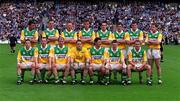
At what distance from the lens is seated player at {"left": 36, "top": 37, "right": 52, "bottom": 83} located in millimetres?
18141

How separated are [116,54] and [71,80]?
1752 millimetres

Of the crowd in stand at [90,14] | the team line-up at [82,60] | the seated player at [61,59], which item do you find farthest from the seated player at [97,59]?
the crowd in stand at [90,14]

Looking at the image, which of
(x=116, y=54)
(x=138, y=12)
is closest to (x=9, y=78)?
(x=116, y=54)

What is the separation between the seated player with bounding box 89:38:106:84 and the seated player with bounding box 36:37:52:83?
134 centimetres

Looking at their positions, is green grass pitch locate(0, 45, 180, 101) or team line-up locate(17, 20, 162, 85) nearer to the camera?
green grass pitch locate(0, 45, 180, 101)

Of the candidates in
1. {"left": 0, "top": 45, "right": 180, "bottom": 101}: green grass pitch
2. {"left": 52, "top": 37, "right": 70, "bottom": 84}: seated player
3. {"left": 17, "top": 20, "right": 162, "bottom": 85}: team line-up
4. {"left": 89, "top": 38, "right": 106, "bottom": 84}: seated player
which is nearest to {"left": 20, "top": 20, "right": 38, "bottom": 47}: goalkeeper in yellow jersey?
{"left": 17, "top": 20, "right": 162, "bottom": 85}: team line-up

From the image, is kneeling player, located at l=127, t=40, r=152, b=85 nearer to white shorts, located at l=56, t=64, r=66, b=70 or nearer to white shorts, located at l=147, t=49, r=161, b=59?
white shorts, located at l=147, t=49, r=161, b=59

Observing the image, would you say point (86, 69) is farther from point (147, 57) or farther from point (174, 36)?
point (174, 36)

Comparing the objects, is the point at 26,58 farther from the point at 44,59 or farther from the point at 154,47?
the point at 154,47

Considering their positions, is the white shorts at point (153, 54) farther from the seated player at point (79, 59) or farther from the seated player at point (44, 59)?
the seated player at point (44, 59)

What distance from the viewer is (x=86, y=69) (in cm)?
1808

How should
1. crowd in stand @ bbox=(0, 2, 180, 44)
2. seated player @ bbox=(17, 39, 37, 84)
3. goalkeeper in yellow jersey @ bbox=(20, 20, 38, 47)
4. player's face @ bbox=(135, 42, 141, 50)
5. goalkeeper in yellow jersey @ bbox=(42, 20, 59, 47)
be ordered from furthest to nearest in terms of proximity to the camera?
crowd in stand @ bbox=(0, 2, 180, 44) < goalkeeper in yellow jersey @ bbox=(42, 20, 59, 47) < goalkeeper in yellow jersey @ bbox=(20, 20, 38, 47) < player's face @ bbox=(135, 42, 141, 50) < seated player @ bbox=(17, 39, 37, 84)

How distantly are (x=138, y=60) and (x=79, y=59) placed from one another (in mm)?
1899

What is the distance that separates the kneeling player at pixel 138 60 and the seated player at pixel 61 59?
6.56ft
